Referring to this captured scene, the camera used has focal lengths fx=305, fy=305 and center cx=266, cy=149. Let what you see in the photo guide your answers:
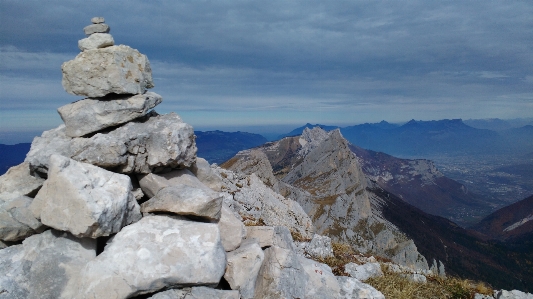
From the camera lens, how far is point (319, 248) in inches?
640

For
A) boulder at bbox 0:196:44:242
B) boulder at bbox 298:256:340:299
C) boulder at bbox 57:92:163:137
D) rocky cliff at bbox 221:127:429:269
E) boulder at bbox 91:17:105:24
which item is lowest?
rocky cliff at bbox 221:127:429:269

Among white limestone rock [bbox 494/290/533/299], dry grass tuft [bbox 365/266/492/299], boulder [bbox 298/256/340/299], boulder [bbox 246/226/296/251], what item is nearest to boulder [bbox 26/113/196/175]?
boulder [bbox 246/226/296/251]

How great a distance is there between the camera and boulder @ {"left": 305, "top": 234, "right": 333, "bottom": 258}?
1591cm

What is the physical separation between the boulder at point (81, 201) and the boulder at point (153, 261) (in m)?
0.67

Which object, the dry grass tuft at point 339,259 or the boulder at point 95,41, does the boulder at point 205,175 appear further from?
the dry grass tuft at point 339,259

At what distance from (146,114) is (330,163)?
4939 inches

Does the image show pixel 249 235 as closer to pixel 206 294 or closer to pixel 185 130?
pixel 206 294

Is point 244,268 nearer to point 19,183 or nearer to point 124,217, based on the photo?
point 124,217

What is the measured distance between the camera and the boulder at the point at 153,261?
313 inches

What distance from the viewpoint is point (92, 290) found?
7773 mm

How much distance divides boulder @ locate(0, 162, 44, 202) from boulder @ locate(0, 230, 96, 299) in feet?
6.16

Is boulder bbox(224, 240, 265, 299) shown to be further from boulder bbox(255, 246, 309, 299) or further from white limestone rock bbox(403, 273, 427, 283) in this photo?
white limestone rock bbox(403, 273, 427, 283)

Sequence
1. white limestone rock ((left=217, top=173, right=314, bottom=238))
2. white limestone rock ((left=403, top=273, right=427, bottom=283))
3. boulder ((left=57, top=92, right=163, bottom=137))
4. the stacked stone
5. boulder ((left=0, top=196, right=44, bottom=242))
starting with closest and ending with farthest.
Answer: the stacked stone → boulder ((left=0, top=196, right=44, bottom=242)) → boulder ((left=57, top=92, right=163, bottom=137)) → white limestone rock ((left=403, top=273, right=427, bottom=283)) → white limestone rock ((left=217, top=173, right=314, bottom=238))

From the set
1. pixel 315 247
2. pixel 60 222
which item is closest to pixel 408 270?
pixel 315 247
